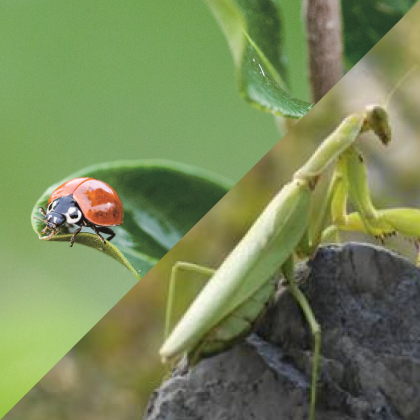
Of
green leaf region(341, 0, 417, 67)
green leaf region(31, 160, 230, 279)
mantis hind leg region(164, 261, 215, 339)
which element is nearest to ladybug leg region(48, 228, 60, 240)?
green leaf region(31, 160, 230, 279)

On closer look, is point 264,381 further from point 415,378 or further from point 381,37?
point 381,37

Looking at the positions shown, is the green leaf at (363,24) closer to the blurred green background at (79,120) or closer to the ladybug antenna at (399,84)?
the ladybug antenna at (399,84)

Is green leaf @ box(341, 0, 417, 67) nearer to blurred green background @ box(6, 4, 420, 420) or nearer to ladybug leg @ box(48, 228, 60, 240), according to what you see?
blurred green background @ box(6, 4, 420, 420)

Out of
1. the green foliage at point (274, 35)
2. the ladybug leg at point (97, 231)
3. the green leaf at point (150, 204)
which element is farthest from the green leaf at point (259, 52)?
the ladybug leg at point (97, 231)

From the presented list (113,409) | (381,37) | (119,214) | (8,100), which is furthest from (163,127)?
(113,409)

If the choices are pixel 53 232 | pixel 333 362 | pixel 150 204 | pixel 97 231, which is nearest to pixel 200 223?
pixel 150 204

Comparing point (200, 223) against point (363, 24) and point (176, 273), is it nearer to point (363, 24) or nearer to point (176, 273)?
point (176, 273)
